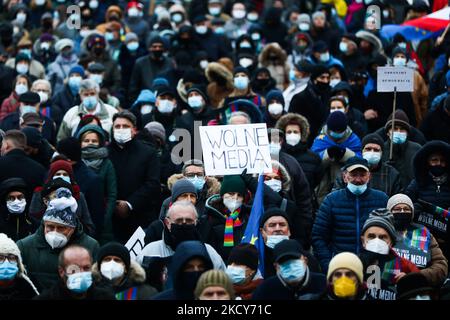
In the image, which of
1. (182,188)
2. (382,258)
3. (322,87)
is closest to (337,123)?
(182,188)

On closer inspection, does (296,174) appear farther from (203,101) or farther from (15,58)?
(15,58)

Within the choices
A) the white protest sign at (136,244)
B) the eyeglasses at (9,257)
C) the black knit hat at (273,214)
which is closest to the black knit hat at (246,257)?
the black knit hat at (273,214)

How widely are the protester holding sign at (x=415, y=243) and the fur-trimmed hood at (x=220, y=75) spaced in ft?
20.2

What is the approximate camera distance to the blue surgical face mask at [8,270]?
1315cm

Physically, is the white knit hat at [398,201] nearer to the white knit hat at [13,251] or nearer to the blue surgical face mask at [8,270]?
the white knit hat at [13,251]

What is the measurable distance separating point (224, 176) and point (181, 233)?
194cm

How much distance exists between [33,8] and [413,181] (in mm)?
13777

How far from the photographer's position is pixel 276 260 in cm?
1298

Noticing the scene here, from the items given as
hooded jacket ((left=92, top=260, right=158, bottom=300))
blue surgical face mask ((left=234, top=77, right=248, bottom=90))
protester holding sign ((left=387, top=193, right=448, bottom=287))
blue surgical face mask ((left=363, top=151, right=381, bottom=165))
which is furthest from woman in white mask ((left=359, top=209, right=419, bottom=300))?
blue surgical face mask ((left=234, top=77, right=248, bottom=90))

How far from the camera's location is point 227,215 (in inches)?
600

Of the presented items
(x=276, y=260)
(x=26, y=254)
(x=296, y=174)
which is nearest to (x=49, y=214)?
(x=26, y=254)

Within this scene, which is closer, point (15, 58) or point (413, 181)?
point (413, 181)

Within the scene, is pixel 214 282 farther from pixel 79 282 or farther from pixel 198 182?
pixel 198 182

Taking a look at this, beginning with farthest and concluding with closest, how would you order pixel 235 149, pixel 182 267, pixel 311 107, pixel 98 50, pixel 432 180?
pixel 98 50 → pixel 311 107 → pixel 432 180 → pixel 235 149 → pixel 182 267
